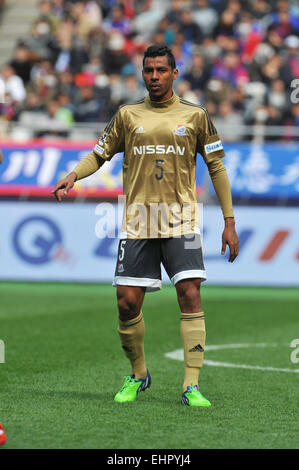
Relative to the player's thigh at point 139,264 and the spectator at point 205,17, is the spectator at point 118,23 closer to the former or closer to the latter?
the spectator at point 205,17

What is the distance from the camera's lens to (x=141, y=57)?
19.1 metres

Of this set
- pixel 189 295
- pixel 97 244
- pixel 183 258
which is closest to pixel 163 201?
pixel 183 258

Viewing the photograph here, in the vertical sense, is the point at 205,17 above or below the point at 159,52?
below

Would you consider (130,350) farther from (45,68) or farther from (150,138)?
(45,68)

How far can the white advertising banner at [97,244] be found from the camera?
49.1 ft

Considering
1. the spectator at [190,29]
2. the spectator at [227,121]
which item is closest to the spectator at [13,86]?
the spectator at [190,29]

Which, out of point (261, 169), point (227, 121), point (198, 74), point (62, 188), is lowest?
point (261, 169)

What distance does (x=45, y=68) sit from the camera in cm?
1955

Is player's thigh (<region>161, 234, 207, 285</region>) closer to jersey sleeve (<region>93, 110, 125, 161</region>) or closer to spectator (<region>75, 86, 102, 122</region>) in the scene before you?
jersey sleeve (<region>93, 110, 125, 161</region>)

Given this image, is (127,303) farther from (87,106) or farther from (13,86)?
(13,86)

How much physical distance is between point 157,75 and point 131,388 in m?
2.08

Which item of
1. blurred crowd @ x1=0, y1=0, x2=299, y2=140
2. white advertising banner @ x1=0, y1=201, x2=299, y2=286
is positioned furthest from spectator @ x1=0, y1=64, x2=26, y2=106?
white advertising banner @ x1=0, y1=201, x2=299, y2=286
